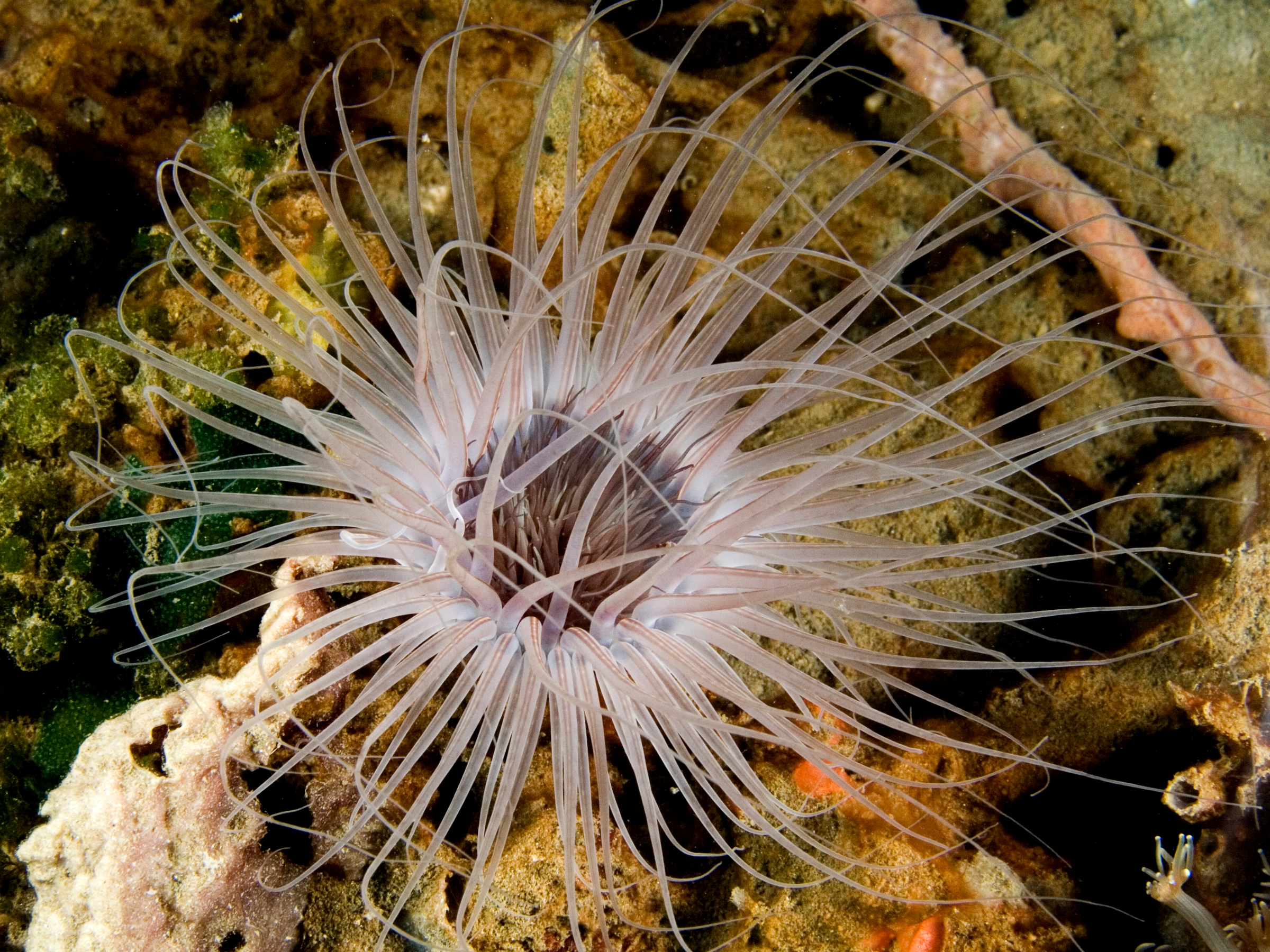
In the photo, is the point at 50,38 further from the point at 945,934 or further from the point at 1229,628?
the point at 1229,628

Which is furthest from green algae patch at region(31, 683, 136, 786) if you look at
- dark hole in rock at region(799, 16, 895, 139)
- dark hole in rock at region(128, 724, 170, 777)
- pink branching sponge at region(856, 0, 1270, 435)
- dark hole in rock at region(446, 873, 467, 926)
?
pink branching sponge at region(856, 0, 1270, 435)

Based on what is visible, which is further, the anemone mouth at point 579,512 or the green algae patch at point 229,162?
the green algae patch at point 229,162

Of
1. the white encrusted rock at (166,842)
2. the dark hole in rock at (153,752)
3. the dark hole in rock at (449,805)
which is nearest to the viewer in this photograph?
the white encrusted rock at (166,842)

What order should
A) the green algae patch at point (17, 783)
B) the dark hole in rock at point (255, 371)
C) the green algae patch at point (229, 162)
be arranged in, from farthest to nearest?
the green algae patch at point (229, 162) → the dark hole in rock at point (255, 371) → the green algae patch at point (17, 783)

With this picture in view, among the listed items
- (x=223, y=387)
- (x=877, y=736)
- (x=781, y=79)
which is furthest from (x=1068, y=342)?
(x=223, y=387)

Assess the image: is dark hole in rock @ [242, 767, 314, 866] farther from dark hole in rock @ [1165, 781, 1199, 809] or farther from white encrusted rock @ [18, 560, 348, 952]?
dark hole in rock @ [1165, 781, 1199, 809]

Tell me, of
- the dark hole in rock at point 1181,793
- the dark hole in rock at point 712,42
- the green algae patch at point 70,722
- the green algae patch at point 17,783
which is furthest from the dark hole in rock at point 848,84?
the green algae patch at point 17,783

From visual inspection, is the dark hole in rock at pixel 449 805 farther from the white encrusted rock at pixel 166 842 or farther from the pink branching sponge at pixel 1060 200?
the pink branching sponge at pixel 1060 200
